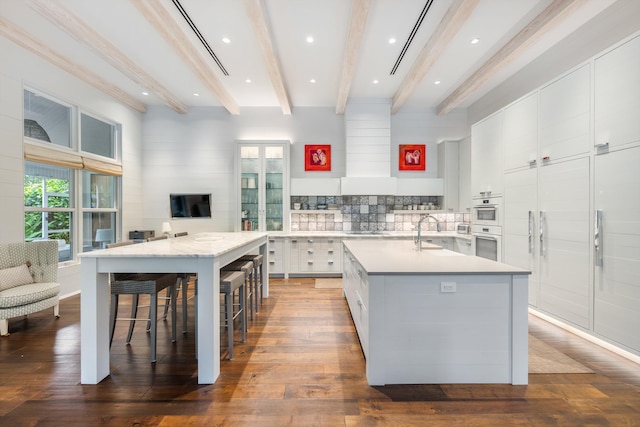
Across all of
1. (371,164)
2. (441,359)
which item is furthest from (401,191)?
(441,359)

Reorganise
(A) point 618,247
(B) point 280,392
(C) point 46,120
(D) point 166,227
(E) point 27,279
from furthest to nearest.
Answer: (D) point 166,227
(C) point 46,120
(E) point 27,279
(A) point 618,247
(B) point 280,392

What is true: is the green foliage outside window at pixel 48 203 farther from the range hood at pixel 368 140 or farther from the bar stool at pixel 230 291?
the range hood at pixel 368 140

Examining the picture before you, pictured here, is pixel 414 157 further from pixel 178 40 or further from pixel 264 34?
pixel 178 40

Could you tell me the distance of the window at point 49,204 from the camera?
139 inches

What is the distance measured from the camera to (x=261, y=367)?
2.14m

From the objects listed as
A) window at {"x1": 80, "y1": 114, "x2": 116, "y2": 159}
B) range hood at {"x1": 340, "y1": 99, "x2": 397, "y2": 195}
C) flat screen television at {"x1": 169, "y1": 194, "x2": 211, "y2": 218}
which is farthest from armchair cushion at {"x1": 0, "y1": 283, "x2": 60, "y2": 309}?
range hood at {"x1": 340, "y1": 99, "x2": 397, "y2": 195}

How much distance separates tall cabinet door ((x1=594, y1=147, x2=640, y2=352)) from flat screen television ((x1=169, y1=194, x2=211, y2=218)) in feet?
18.2

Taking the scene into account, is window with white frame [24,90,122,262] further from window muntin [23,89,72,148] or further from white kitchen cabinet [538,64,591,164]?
white kitchen cabinet [538,64,591,164]

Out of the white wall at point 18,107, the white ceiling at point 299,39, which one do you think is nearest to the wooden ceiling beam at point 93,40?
the white ceiling at point 299,39

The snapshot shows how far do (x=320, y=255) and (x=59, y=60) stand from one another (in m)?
4.48

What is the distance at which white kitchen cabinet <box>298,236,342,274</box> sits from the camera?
198 inches

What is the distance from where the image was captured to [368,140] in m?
5.21

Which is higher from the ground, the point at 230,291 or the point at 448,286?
the point at 448,286

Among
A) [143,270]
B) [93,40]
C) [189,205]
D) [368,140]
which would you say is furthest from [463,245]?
[93,40]
